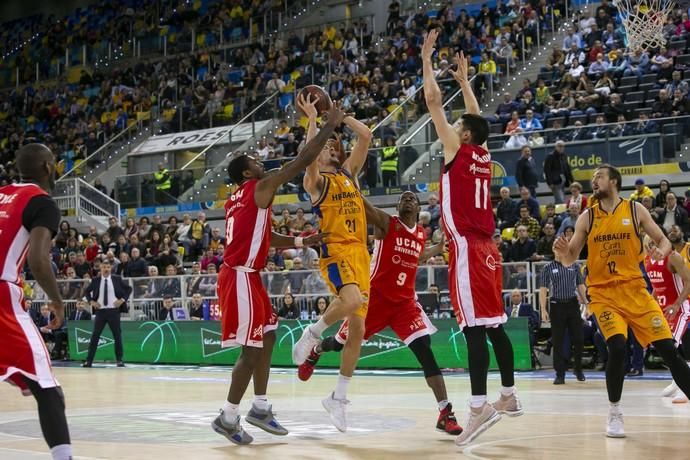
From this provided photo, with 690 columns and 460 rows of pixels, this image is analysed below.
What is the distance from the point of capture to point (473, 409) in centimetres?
749

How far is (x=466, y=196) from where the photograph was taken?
790 centimetres

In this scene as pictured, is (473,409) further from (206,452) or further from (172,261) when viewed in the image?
(172,261)

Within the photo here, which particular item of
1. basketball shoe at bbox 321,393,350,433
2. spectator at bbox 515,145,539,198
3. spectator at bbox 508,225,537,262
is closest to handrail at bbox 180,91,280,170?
spectator at bbox 515,145,539,198

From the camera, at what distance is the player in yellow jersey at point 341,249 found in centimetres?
845

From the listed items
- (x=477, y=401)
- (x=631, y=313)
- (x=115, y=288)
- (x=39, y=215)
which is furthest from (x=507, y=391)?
(x=115, y=288)

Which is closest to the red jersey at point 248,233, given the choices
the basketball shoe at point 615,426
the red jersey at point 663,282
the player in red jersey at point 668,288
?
the basketball shoe at point 615,426

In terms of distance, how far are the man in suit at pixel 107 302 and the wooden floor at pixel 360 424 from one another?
5053mm

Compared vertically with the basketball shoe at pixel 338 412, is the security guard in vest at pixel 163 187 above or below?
above

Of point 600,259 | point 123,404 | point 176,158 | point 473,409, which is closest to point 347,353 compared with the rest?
point 473,409

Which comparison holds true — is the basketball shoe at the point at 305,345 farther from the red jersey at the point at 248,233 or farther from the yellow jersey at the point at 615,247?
the yellow jersey at the point at 615,247

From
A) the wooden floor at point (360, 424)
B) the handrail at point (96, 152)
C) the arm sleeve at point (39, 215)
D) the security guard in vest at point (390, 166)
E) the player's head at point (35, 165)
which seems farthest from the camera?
the handrail at point (96, 152)

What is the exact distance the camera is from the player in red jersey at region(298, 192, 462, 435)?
8922 millimetres

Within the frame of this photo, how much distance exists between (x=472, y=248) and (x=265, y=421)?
2.20 m

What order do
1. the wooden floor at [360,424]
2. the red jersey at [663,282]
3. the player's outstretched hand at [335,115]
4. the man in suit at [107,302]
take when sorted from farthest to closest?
the man in suit at [107,302], the red jersey at [663,282], the player's outstretched hand at [335,115], the wooden floor at [360,424]
